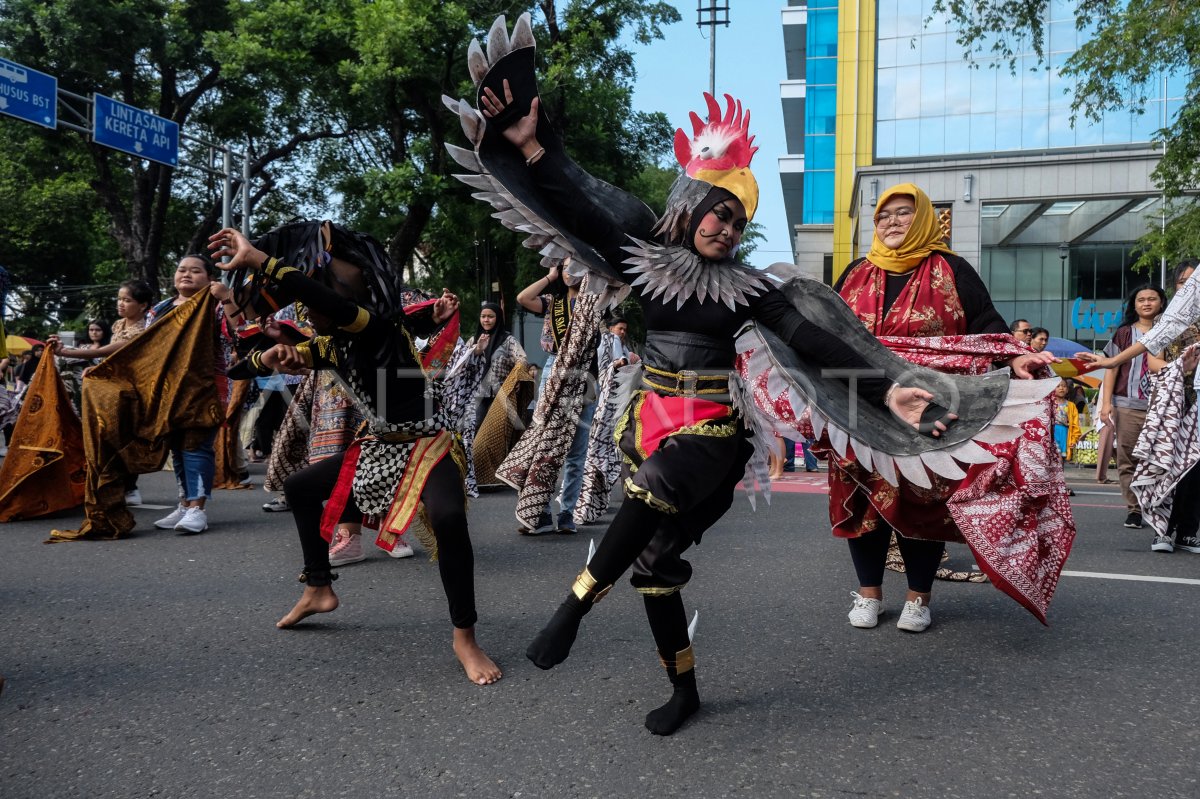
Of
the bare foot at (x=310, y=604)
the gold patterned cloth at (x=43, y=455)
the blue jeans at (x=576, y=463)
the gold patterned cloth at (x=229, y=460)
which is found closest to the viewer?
the bare foot at (x=310, y=604)

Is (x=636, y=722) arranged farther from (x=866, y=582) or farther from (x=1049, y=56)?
(x=1049, y=56)

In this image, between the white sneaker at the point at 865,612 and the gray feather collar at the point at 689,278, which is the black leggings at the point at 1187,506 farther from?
the gray feather collar at the point at 689,278

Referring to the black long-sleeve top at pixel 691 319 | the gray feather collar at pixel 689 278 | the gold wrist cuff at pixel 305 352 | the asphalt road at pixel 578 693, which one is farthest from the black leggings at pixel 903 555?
the gold wrist cuff at pixel 305 352

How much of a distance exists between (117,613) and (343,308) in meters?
1.87

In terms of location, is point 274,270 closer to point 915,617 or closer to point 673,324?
point 673,324

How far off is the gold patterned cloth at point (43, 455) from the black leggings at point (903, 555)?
19.3ft

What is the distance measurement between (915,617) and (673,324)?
186cm

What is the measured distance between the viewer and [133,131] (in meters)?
17.1

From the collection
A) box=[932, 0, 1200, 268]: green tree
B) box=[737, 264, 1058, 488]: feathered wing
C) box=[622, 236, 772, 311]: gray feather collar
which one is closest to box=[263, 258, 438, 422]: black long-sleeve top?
box=[622, 236, 772, 311]: gray feather collar

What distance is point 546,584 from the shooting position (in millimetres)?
4941

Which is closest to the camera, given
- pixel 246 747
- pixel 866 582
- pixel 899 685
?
pixel 246 747

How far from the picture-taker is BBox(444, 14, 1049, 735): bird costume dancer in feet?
9.56

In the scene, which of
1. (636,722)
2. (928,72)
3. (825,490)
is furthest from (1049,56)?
(636,722)

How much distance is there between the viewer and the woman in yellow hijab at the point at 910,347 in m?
3.98
